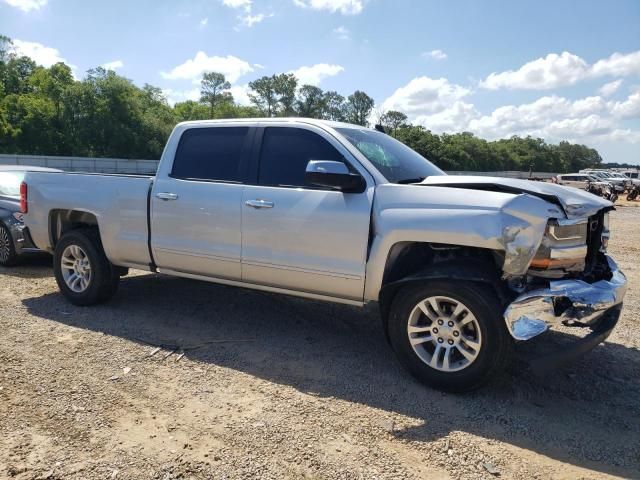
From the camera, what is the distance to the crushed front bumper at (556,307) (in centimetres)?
350

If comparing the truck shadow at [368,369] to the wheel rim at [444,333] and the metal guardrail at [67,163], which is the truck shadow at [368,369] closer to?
the wheel rim at [444,333]

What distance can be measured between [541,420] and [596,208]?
1.60 metres

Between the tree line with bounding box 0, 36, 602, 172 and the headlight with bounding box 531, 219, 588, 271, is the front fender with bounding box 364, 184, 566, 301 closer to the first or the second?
the headlight with bounding box 531, 219, 588, 271

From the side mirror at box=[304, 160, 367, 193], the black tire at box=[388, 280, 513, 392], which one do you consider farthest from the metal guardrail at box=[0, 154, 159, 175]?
the black tire at box=[388, 280, 513, 392]

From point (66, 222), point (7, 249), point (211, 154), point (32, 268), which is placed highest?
point (211, 154)

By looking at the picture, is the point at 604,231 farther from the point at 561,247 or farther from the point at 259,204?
the point at 259,204

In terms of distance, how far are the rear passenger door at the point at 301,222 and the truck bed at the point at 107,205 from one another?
1.31 metres

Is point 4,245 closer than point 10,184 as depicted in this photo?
Yes

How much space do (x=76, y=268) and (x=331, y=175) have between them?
134 inches

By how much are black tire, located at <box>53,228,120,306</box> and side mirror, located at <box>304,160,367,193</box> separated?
283 centimetres

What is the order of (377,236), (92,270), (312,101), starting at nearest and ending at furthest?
(377,236) → (92,270) → (312,101)

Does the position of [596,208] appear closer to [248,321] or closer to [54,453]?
[248,321]

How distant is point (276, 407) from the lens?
3.63 m

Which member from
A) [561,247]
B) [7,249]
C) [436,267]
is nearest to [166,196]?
[436,267]
